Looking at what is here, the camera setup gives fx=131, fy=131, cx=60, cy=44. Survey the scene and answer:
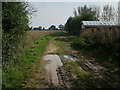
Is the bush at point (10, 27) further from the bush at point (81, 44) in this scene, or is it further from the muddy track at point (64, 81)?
the bush at point (81, 44)

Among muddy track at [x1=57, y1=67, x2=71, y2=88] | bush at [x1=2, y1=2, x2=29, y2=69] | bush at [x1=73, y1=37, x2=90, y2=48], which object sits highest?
bush at [x1=2, y1=2, x2=29, y2=69]

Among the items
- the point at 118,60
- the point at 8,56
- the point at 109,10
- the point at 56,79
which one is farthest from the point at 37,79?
the point at 109,10

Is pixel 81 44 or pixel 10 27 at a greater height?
pixel 10 27

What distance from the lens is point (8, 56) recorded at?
6449 mm

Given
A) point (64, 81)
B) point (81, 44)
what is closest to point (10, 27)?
point (64, 81)

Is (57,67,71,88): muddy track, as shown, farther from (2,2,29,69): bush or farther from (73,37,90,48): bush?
(73,37,90,48): bush

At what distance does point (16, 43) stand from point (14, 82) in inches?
111

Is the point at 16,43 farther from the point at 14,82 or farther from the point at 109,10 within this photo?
the point at 109,10

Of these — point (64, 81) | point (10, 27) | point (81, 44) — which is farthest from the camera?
point (81, 44)

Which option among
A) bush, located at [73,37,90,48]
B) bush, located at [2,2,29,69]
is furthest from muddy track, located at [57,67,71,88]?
bush, located at [73,37,90,48]

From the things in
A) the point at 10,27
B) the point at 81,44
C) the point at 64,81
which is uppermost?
the point at 10,27

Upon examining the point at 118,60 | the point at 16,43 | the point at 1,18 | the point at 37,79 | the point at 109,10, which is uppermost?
the point at 109,10

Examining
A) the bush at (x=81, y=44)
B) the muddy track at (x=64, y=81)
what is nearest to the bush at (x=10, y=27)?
the muddy track at (x=64, y=81)

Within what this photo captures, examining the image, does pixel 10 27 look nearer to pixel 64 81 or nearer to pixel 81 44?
pixel 64 81
